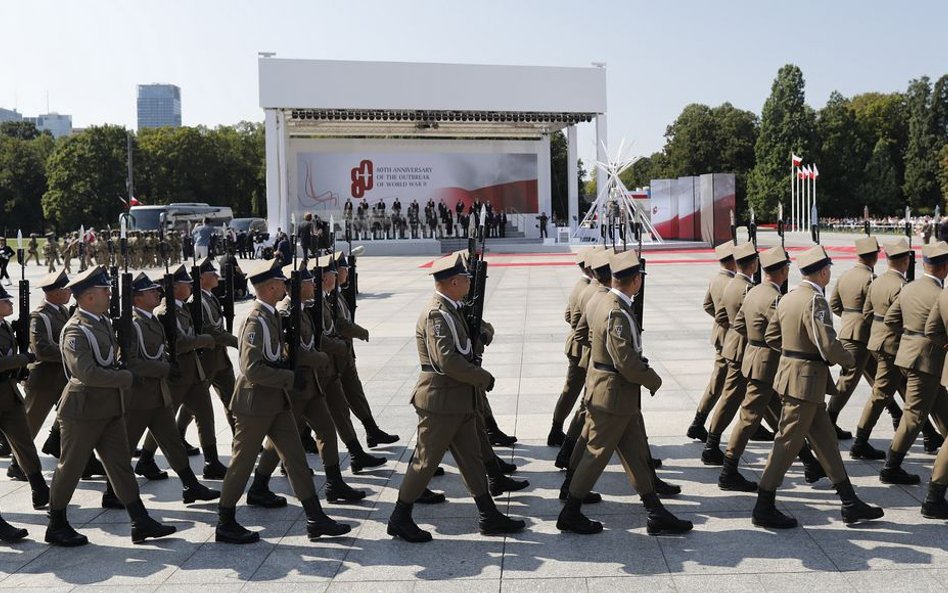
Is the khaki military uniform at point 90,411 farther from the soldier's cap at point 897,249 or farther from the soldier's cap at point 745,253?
the soldier's cap at point 897,249

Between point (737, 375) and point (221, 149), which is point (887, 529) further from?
point (221, 149)

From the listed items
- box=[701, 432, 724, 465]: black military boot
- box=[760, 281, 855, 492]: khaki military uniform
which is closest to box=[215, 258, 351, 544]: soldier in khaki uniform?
box=[760, 281, 855, 492]: khaki military uniform

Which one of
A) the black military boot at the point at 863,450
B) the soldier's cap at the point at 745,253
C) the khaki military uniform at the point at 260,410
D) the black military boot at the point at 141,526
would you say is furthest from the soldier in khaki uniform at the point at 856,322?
the black military boot at the point at 141,526

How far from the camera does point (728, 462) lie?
250 inches

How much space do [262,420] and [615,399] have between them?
7.20 ft

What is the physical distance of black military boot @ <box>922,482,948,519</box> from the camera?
18.3 feet

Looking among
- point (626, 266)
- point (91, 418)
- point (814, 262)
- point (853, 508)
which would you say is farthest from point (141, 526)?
point (814, 262)

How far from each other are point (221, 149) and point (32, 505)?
74.8 metres

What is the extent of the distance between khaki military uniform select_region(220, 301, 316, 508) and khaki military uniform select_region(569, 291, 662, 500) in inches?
69.4

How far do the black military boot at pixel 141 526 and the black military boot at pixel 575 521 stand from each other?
253 centimetres

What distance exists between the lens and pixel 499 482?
6461mm

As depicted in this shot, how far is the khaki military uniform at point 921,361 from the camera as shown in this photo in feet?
20.6

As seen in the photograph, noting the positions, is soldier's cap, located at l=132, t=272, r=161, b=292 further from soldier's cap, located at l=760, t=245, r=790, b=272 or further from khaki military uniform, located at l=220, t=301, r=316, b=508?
soldier's cap, located at l=760, t=245, r=790, b=272

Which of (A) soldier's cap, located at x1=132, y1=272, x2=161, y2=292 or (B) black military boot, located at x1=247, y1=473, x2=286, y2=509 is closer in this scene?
(B) black military boot, located at x1=247, y1=473, x2=286, y2=509
